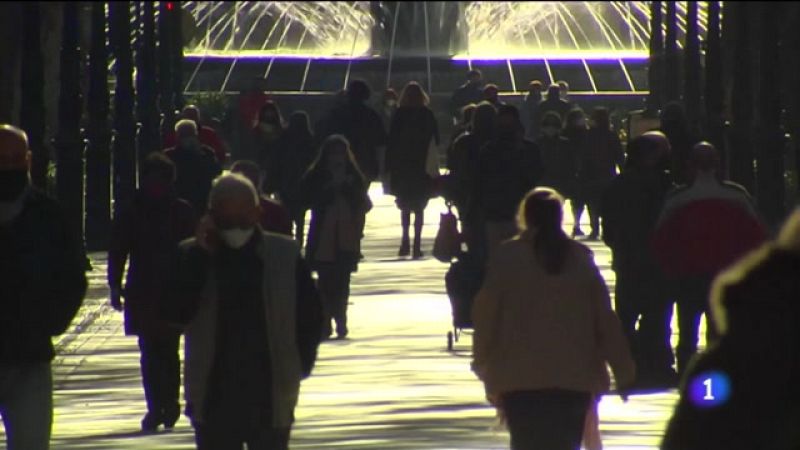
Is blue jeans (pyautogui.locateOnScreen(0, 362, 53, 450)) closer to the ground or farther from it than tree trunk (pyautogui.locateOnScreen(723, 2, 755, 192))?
farther from it

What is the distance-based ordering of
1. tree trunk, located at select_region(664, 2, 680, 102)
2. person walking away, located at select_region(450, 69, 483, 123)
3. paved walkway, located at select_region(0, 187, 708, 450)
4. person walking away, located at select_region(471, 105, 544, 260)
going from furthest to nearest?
tree trunk, located at select_region(664, 2, 680, 102)
person walking away, located at select_region(450, 69, 483, 123)
person walking away, located at select_region(471, 105, 544, 260)
paved walkway, located at select_region(0, 187, 708, 450)

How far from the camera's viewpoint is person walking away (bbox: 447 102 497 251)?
63.4ft

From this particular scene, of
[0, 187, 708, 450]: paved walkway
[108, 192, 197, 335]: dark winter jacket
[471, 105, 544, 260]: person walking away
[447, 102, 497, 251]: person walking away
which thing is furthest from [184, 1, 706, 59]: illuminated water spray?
[108, 192, 197, 335]: dark winter jacket

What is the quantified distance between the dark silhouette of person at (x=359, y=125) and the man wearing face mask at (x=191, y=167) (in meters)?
6.28

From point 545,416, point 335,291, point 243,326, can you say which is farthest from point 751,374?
point 335,291

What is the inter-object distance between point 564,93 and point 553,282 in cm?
2642

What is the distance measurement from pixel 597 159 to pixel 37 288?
780 inches

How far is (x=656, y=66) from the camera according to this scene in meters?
49.8

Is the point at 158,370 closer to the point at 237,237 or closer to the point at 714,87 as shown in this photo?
the point at 237,237

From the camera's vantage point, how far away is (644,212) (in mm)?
16375

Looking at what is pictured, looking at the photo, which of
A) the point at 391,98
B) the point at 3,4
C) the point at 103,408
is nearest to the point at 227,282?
the point at 103,408

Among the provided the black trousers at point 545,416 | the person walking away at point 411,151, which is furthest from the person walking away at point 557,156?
the black trousers at point 545,416

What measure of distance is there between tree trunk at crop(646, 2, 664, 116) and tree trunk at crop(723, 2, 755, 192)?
20038mm

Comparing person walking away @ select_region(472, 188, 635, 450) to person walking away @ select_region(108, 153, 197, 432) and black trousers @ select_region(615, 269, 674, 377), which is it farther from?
black trousers @ select_region(615, 269, 674, 377)
